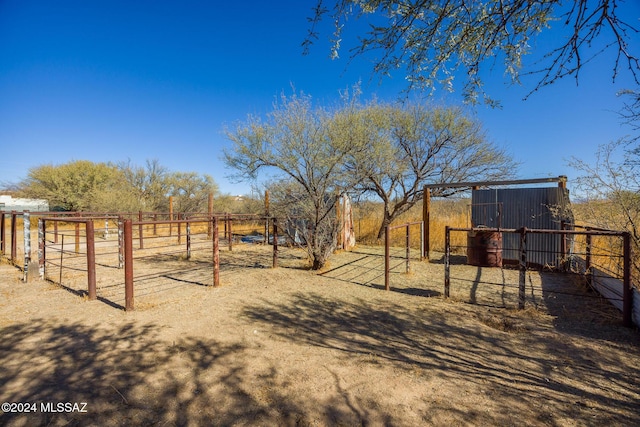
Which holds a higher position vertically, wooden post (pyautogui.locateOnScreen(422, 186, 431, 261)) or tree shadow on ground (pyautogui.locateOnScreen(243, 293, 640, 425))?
wooden post (pyautogui.locateOnScreen(422, 186, 431, 261))

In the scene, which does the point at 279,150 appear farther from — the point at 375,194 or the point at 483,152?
the point at 483,152

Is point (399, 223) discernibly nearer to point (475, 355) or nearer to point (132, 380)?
point (475, 355)

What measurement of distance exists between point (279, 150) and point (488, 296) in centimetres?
524

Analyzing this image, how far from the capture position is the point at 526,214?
8078 millimetres

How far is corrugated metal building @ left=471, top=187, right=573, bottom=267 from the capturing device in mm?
7609

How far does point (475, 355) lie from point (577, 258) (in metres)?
5.95

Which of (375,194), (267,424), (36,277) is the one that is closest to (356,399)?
(267,424)

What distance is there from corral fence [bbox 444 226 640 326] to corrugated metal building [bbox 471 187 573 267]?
52mm

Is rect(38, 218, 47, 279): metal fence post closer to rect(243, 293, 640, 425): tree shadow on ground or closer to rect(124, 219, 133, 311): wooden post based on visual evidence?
rect(124, 219, 133, 311): wooden post

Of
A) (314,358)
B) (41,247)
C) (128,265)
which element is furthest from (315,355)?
(41,247)

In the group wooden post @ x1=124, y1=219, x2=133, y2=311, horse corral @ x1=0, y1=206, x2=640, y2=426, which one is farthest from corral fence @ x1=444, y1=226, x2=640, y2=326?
wooden post @ x1=124, y1=219, x2=133, y2=311

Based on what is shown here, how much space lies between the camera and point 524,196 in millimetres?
8102

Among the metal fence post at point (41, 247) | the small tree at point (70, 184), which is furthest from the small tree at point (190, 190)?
the metal fence post at point (41, 247)

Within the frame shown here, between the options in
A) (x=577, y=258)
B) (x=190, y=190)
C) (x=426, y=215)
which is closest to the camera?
(x=577, y=258)
